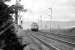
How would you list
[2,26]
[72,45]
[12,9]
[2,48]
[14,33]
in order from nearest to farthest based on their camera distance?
1. [2,48]
2. [2,26]
3. [14,33]
4. [12,9]
5. [72,45]

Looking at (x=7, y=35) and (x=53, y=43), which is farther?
(x=53, y=43)

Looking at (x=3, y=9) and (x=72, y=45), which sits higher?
(x=3, y=9)

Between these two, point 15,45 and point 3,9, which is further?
point 3,9

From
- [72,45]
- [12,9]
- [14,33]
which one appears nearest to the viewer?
[14,33]

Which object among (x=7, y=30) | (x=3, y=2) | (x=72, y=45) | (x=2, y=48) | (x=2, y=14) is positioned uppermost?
(x=3, y=2)

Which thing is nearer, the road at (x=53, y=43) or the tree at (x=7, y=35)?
the tree at (x=7, y=35)

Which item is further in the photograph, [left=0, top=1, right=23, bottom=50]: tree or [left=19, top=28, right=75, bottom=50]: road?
[left=19, top=28, right=75, bottom=50]: road

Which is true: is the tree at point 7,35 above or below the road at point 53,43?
above

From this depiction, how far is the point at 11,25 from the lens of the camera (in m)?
3.49

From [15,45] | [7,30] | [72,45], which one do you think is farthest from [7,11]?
[72,45]

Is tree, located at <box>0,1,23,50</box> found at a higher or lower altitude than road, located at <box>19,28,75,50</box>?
higher

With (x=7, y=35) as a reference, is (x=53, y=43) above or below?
below

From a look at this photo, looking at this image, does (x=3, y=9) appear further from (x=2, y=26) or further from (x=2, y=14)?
(x=2, y=26)

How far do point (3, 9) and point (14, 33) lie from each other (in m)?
0.49
